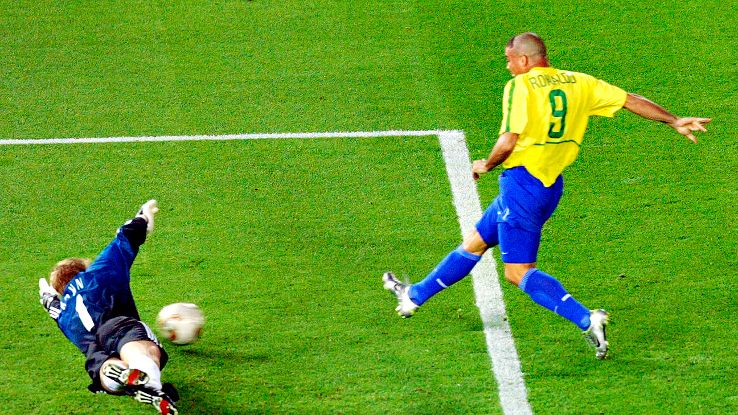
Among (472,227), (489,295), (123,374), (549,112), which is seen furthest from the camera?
(472,227)

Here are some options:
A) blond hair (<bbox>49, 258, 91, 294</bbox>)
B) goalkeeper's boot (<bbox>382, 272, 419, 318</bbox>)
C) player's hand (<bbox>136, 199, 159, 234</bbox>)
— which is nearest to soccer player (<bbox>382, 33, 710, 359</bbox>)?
goalkeeper's boot (<bbox>382, 272, 419, 318</bbox>)

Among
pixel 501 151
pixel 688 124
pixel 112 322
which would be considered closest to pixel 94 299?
pixel 112 322

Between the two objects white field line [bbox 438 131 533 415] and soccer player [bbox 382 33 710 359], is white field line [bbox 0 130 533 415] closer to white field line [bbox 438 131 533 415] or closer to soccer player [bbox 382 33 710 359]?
white field line [bbox 438 131 533 415]

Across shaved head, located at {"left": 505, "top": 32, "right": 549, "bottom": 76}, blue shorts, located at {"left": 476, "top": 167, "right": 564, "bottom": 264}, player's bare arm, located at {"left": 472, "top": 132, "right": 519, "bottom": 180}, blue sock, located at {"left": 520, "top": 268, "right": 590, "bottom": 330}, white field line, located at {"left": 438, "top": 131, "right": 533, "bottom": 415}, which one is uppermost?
shaved head, located at {"left": 505, "top": 32, "right": 549, "bottom": 76}

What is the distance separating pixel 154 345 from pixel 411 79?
5385 mm

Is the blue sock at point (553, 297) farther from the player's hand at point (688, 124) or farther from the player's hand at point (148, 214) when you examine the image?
the player's hand at point (148, 214)

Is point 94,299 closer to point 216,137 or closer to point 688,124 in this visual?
point 216,137

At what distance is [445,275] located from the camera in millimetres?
7031

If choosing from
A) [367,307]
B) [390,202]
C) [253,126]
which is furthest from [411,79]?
[367,307]

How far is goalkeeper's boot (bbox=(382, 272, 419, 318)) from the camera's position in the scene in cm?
718

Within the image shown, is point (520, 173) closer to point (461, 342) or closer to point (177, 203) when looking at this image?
point (461, 342)

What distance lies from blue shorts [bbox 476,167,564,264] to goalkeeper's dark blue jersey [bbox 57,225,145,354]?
230 cm

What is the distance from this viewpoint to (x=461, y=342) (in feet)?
22.9

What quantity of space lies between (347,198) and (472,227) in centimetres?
109
